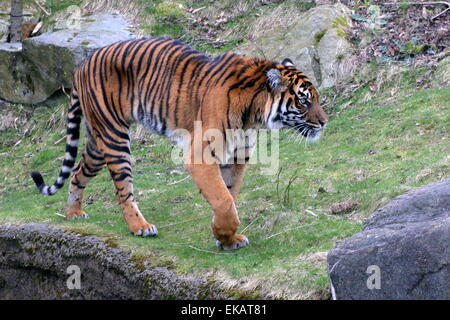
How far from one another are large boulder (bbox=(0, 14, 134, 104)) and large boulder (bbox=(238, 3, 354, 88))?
3142 mm

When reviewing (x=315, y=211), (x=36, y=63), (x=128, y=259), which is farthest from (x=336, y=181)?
(x=36, y=63)

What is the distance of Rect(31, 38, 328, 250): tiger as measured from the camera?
6.98 m

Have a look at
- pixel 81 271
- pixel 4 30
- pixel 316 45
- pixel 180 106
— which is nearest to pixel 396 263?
pixel 180 106

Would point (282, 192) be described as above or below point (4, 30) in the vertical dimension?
above

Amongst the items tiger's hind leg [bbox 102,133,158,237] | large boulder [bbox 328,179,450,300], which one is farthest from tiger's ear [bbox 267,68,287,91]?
large boulder [bbox 328,179,450,300]

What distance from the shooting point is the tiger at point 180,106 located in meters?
6.98

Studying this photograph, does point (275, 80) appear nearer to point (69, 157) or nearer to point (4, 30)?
point (69, 157)

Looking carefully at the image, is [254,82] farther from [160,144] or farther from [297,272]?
[160,144]

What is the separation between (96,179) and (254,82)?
5149 millimetres

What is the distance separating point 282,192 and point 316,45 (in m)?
5.28

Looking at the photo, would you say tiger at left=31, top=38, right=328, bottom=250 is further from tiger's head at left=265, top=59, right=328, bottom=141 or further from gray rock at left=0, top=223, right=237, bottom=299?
gray rock at left=0, top=223, right=237, bottom=299

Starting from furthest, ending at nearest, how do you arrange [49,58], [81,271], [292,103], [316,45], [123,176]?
[49,58], [316,45], [123,176], [81,271], [292,103]

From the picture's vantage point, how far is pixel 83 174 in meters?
8.62
